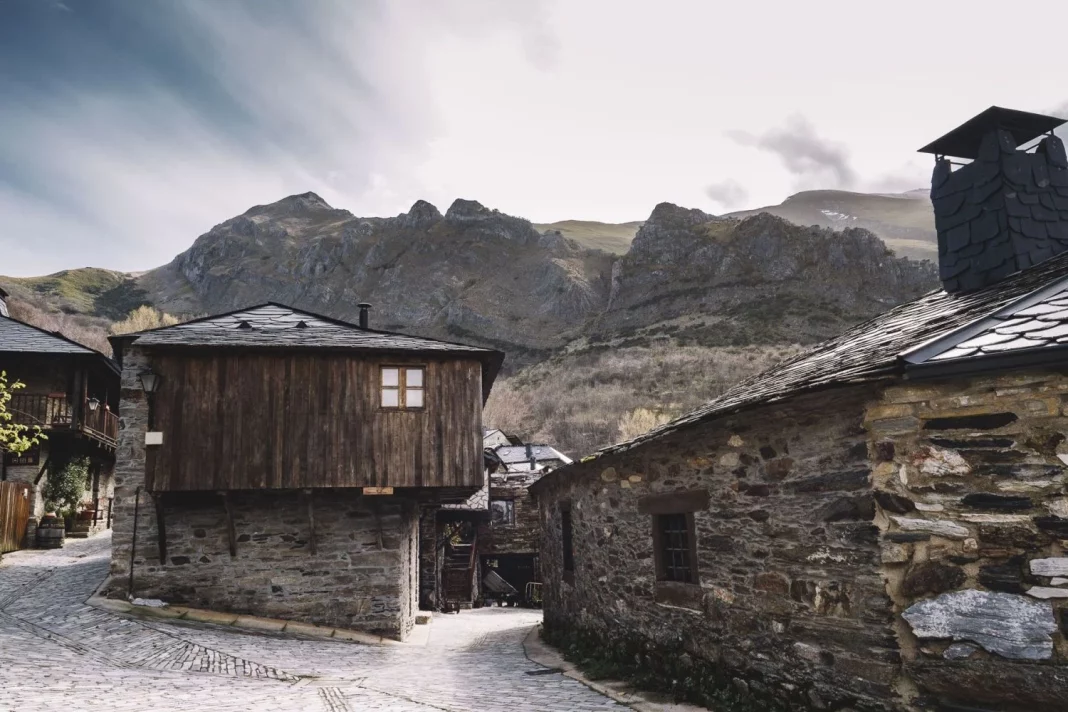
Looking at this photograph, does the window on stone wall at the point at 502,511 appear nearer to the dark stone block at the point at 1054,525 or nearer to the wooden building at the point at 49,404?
the wooden building at the point at 49,404

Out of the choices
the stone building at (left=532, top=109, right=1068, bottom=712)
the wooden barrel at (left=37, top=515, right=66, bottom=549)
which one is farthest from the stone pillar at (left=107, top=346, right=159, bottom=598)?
the stone building at (left=532, top=109, right=1068, bottom=712)

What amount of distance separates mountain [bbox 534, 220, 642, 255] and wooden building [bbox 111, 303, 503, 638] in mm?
118665

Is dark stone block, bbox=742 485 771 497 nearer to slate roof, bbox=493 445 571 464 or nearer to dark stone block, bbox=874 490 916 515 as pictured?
dark stone block, bbox=874 490 916 515

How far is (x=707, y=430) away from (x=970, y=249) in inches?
168

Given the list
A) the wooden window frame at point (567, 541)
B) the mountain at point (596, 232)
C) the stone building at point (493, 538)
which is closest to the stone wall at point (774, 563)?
the wooden window frame at point (567, 541)

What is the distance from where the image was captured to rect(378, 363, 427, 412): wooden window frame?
12461mm

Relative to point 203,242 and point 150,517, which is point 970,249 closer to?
point 150,517

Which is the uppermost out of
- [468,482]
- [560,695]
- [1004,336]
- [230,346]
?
[230,346]

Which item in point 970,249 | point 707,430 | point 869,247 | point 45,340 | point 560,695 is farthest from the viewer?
point 869,247

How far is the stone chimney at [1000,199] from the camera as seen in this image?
8211 millimetres

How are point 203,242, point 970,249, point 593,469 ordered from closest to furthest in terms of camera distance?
1. point 970,249
2. point 593,469
3. point 203,242

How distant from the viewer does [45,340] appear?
21109mm

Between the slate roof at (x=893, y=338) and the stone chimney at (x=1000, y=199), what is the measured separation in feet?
1.74

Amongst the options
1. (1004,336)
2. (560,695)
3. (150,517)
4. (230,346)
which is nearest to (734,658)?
(560,695)
